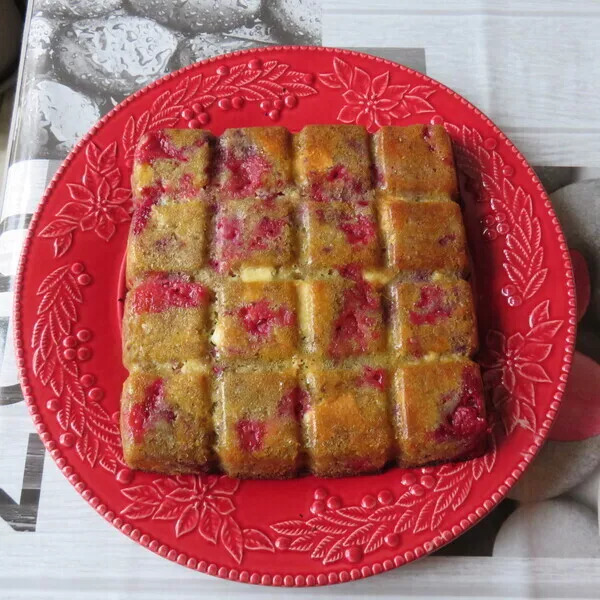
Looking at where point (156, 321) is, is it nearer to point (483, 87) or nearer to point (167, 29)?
point (167, 29)

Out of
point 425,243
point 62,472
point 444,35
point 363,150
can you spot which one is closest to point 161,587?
point 62,472

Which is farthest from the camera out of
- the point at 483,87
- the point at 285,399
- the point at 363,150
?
the point at 483,87

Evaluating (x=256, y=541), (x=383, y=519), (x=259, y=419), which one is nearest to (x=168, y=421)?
(x=259, y=419)

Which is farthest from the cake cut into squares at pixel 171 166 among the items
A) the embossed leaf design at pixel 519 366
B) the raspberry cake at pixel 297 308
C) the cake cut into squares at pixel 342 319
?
the embossed leaf design at pixel 519 366

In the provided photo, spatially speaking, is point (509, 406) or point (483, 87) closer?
point (509, 406)

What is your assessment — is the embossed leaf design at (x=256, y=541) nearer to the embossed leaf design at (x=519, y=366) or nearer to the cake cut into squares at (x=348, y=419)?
the cake cut into squares at (x=348, y=419)

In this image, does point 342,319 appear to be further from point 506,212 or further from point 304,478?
point 506,212

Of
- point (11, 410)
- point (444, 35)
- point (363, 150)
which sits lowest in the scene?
point (11, 410)
